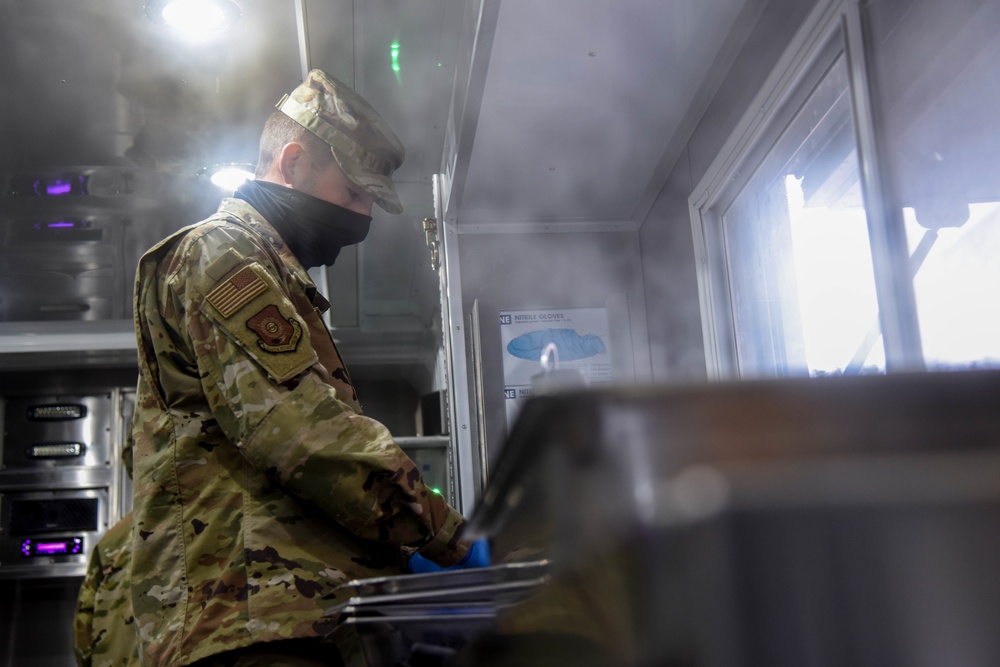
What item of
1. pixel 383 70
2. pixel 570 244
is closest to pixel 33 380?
pixel 383 70

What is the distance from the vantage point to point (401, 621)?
2.65ft

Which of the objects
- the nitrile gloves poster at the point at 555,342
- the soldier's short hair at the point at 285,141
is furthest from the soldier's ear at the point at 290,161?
the nitrile gloves poster at the point at 555,342

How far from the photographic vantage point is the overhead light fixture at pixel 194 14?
275cm

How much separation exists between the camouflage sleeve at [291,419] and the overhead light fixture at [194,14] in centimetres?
164

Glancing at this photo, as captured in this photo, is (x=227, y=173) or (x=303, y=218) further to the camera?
(x=227, y=173)

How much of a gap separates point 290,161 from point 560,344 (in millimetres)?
1012

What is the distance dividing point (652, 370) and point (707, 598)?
6.95 feet

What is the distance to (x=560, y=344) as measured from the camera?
8.51 feet

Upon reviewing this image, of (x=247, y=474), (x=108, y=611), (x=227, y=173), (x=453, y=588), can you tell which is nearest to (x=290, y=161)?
(x=247, y=474)

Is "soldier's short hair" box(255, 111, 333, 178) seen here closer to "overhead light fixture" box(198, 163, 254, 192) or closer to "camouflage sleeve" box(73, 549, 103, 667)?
"camouflage sleeve" box(73, 549, 103, 667)

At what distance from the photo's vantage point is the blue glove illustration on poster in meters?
2.59

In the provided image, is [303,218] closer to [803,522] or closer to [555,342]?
[555,342]

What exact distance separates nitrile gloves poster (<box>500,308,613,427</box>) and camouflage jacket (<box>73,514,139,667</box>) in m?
1.22

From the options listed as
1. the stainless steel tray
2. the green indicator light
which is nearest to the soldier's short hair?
the green indicator light
